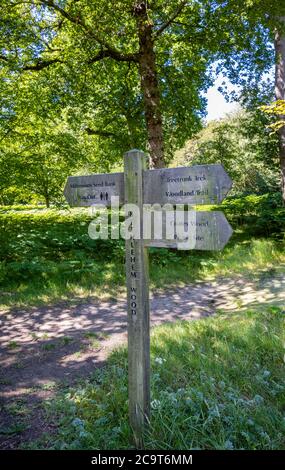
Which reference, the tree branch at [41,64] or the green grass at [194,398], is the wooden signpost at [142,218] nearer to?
the green grass at [194,398]

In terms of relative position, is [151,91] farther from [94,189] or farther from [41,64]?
[94,189]

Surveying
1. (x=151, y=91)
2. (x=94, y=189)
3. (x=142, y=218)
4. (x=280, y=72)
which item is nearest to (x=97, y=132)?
(x=151, y=91)

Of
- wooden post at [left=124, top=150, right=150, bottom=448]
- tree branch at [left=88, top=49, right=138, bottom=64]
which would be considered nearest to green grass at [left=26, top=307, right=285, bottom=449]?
wooden post at [left=124, top=150, right=150, bottom=448]

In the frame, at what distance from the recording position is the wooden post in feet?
8.10

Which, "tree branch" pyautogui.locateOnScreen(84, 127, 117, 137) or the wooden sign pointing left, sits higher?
"tree branch" pyautogui.locateOnScreen(84, 127, 117, 137)

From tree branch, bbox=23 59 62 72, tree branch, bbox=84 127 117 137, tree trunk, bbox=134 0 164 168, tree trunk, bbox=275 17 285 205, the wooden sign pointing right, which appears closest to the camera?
Answer: the wooden sign pointing right

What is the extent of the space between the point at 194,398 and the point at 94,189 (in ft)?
6.35

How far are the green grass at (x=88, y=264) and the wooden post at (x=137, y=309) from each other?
13.3 ft

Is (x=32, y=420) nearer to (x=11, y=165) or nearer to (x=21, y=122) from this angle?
(x=11, y=165)

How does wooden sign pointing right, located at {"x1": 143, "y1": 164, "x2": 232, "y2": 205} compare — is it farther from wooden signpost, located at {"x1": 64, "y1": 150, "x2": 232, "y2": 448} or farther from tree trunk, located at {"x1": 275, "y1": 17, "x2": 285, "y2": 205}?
tree trunk, located at {"x1": 275, "y1": 17, "x2": 285, "y2": 205}

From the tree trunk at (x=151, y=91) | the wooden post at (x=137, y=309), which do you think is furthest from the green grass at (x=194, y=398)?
the tree trunk at (x=151, y=91)

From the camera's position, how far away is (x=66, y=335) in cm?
488

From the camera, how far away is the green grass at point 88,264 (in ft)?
22.1

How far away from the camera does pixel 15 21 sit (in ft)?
27.8
